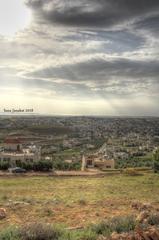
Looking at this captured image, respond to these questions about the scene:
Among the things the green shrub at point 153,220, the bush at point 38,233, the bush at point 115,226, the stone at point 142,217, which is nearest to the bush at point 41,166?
the stone at point 142,217

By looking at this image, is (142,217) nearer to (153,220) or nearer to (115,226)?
(153,220)

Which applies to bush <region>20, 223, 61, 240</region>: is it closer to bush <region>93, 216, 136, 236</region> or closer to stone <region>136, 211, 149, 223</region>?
bush <region>93, 216, 136, 236</region>

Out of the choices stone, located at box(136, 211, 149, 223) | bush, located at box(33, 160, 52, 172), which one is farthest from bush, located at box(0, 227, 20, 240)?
bush, located at box(33, 160, 52, 172)

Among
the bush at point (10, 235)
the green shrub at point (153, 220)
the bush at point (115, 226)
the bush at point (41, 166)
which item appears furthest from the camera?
the bush at point (41, 166)

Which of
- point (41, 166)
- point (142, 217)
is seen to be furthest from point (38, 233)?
point (41, 166)

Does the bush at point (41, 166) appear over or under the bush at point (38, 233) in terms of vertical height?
under

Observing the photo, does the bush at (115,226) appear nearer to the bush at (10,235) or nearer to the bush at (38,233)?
the bush at (38,233)

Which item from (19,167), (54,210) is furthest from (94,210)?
(19,167)

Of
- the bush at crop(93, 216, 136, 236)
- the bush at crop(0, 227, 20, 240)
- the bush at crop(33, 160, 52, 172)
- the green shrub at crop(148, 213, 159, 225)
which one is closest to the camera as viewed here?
the bush at crop(0, 227, 20, 240)
